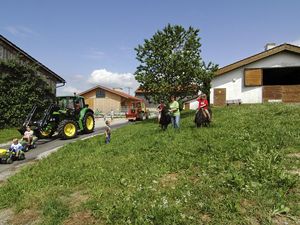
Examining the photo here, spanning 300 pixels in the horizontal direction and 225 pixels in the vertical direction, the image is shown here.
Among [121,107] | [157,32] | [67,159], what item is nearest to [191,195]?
[67,159]

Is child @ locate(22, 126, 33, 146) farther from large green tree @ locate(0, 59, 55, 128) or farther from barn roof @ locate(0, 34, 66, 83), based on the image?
barn roof @ locate(0, 34, 66, 83)

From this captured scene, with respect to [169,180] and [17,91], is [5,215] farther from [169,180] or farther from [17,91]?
[17,91]

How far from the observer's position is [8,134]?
59.2 ft

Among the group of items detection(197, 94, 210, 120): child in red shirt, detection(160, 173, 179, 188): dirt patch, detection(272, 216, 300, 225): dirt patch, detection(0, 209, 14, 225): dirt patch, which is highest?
detection(197, 94, 210, 120): child in red shirt

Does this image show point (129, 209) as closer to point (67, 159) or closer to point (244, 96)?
point (67, 159)

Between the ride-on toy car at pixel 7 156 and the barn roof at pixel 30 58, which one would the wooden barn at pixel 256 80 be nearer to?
the barn roof at pixel 30 58

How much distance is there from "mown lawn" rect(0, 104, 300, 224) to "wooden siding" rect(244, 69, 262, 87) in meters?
14.4

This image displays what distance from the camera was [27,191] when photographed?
637 centimetres

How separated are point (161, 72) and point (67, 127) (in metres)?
7.77

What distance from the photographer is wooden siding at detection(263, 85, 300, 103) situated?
72.1 ft

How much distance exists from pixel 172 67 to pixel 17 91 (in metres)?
11.2

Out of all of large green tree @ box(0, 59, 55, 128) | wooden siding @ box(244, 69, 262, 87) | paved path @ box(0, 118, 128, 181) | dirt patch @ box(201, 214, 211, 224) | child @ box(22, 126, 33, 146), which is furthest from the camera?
wooden siding @ box(244, 69, 262, 87)

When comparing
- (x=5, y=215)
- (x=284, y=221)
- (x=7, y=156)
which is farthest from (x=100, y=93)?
(x=284, y=221)

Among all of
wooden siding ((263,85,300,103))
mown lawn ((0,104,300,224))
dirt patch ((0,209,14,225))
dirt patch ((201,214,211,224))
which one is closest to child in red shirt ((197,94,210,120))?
mown lawn ((0,104,300,224))
